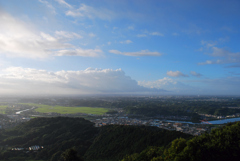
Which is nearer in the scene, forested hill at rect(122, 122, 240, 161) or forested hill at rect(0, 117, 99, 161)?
forested hill at rect(122, 122, 240, 161)

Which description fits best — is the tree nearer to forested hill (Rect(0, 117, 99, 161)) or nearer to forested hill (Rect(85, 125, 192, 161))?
forested hill (Rect(85, 125, 192, 161))

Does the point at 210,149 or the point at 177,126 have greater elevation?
the point at 210,149

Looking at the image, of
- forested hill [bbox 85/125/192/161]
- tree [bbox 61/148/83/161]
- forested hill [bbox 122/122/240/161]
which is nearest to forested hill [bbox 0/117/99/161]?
forested hill [bbox 85/125/192/161]

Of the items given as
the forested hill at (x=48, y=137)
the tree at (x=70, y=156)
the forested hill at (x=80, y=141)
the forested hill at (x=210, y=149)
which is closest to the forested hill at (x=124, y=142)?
the forested hill at (x=80, y=141)

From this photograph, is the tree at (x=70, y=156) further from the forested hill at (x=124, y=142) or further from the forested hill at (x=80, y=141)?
the forested hill at (x=124, y=142)

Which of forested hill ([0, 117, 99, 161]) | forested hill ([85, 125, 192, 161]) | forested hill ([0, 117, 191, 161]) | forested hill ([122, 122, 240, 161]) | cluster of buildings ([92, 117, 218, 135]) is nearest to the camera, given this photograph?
forested hill ([122, 122, 240, 161])

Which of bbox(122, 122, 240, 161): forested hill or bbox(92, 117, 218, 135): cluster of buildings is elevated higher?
bbox(122, 122, 240, 161): forested hill

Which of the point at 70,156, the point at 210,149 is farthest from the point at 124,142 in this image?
the point at 210,149

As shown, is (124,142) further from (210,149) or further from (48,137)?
(210,149)
